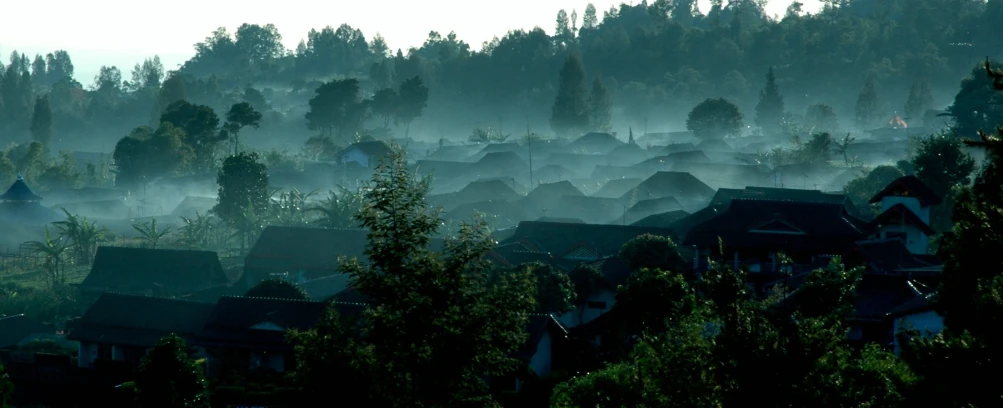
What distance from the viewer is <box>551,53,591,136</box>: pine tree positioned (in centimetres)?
8575

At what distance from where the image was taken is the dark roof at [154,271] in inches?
1390

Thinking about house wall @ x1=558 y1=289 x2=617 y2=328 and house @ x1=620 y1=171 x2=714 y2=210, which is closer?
house wall @ x1=558 y1=289 x2=617 y2=328

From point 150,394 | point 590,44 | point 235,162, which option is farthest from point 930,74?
point 150,394

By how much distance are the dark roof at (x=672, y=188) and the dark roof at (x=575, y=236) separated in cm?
1206

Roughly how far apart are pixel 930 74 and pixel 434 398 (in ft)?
320

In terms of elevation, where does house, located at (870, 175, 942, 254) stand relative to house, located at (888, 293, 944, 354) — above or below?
above

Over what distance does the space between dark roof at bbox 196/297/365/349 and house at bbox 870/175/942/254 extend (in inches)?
568

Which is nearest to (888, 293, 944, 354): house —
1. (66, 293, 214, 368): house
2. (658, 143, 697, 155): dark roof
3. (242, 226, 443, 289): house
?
(66, 293, 214, 368): house

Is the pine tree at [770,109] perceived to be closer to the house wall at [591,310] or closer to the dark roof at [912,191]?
the dark roof at [912,191]

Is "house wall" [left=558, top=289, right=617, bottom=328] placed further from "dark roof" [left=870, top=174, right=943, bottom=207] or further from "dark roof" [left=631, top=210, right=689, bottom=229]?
"dark roof" [left=631, top=210, right=689, bottom=229]

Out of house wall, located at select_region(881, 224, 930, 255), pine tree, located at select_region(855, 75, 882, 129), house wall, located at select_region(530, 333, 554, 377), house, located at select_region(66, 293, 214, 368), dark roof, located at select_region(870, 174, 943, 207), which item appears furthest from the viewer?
pine tree, located at select_region(855, 75, 882, 129)

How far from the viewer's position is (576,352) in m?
23.7

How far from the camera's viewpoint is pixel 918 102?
8656 centimetres

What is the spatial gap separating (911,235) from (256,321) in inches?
645
